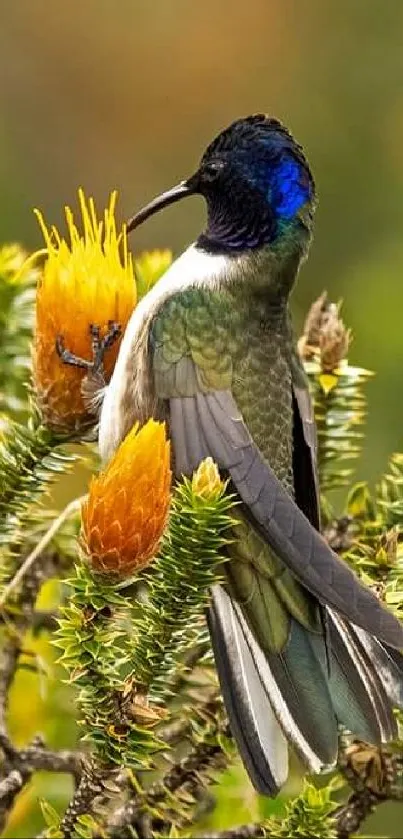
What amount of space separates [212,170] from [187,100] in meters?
3.43

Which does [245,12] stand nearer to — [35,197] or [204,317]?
[35,197]

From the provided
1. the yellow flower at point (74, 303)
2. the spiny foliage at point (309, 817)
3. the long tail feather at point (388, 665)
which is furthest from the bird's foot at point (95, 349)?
the spiny foliage at point (309, 817)

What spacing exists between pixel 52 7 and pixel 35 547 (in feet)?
15.7

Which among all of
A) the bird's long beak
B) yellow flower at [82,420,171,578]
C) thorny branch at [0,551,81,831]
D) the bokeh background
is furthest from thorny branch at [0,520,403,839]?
the bokeh background

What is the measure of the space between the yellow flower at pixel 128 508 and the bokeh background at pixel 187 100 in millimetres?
3580

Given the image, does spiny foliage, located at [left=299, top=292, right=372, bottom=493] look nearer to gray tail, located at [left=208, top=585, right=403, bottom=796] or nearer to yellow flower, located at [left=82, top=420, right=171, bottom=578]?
gray tail, located at [left=208, top=585, right=403, bottom=796]

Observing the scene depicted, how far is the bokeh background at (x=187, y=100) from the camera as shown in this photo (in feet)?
17.9

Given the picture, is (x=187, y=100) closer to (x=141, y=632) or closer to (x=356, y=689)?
(x=356, y=689)

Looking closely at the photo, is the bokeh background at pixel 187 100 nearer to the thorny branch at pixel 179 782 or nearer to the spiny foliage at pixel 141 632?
the thorny branch at pixel 179 782

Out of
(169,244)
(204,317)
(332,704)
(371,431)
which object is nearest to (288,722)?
(332,704)

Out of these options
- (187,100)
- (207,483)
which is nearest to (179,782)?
(207,483)

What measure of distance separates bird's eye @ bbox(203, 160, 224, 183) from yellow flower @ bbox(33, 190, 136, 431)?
614mm

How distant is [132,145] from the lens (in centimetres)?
581

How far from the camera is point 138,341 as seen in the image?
228cm
